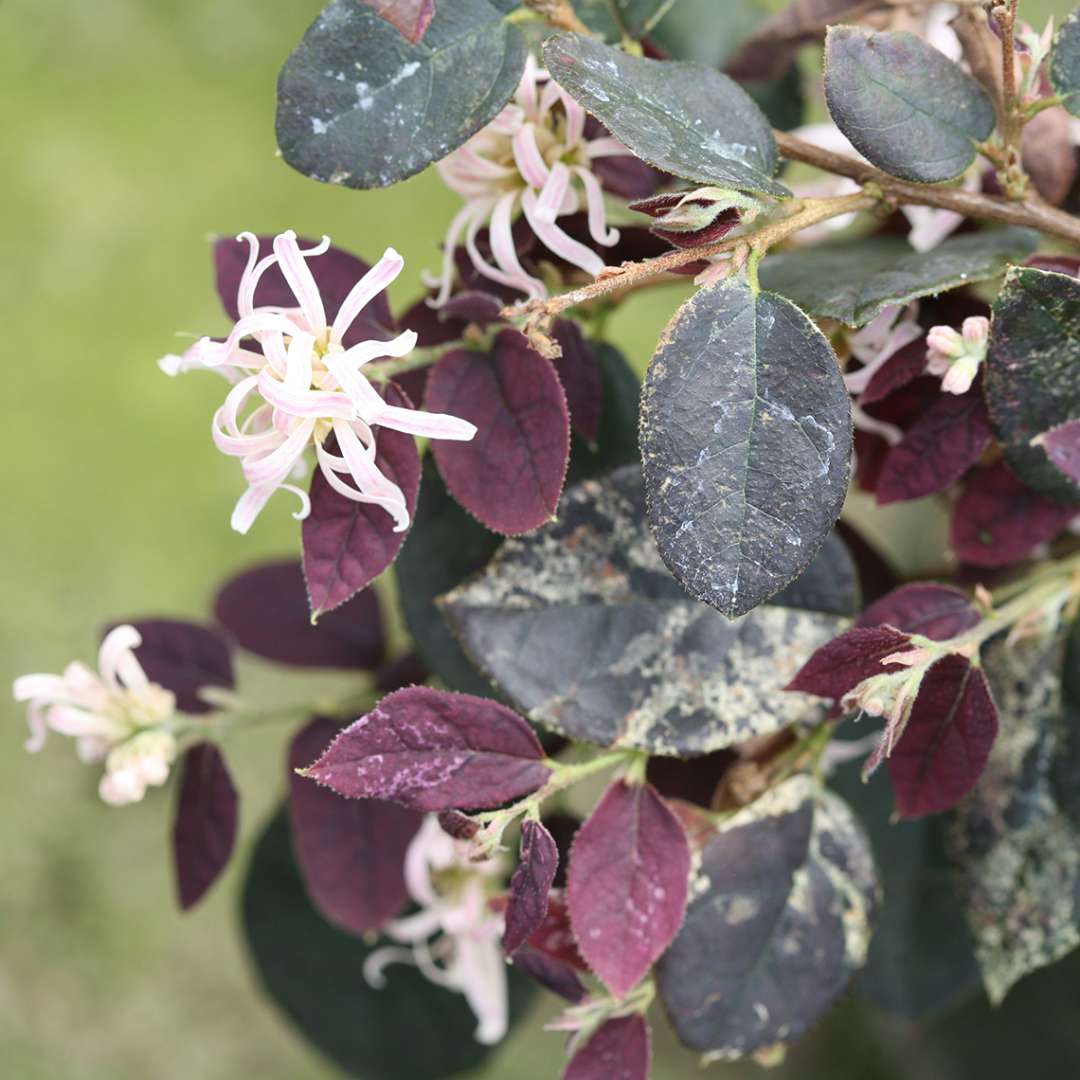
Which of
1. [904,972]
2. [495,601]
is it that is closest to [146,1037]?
[904,972]

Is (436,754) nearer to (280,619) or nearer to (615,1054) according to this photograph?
(615,1054)

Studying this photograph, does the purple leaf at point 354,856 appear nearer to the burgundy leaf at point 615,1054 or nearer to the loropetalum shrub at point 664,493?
the loropetalum shrub at point 664,493

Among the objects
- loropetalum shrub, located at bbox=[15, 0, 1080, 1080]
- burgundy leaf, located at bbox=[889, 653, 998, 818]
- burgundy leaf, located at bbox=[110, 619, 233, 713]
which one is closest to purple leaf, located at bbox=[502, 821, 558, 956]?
loropetalum shrub, located at bbox=[15, 0, 1080, 1080]

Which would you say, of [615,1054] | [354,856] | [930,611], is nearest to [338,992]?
[354,856]

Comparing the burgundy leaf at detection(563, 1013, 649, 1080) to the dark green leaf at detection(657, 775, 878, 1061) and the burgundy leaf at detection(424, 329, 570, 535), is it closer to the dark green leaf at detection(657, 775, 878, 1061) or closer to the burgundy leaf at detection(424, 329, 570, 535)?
the dark green leaf at detection(657, 775, 878, 1061)

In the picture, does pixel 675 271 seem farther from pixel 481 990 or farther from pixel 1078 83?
pixel 481 990
